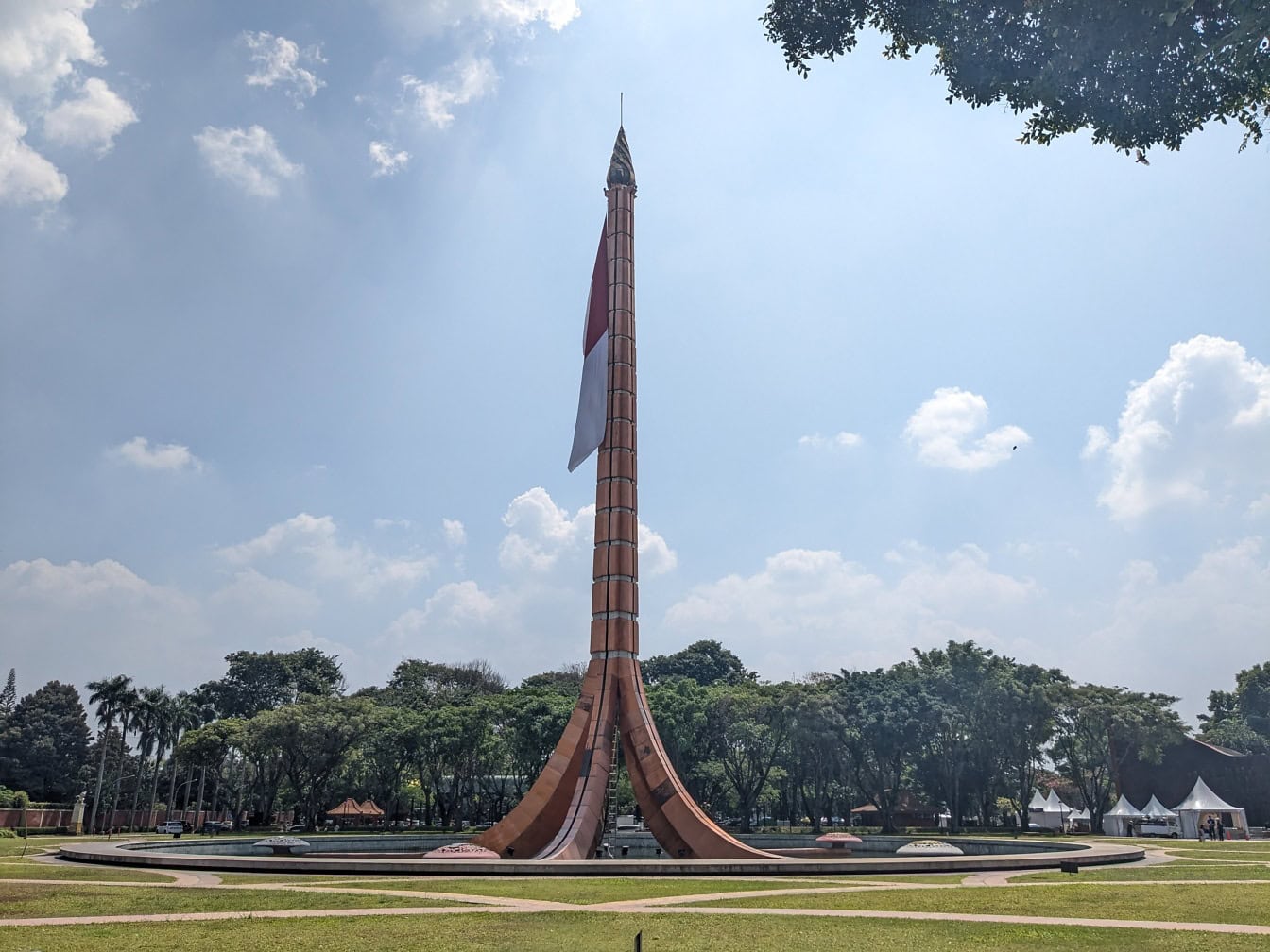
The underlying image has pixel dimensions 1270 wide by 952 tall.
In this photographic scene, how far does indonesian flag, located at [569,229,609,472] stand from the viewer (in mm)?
33656

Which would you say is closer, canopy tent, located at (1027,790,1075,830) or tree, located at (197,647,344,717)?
canopy tent, located at (1027,790,1075,830)

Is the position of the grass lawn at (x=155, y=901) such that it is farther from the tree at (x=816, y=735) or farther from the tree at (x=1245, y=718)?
the tree at (x=1245, y=718)

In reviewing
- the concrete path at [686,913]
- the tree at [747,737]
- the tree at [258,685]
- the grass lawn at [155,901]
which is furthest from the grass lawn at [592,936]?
the tree at [258,685]

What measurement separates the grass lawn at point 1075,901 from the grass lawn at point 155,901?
6191 millimetres

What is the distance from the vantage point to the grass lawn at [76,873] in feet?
69.5

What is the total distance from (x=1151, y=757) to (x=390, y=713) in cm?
4252

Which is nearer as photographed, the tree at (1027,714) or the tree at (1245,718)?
the tree at (1027,714)

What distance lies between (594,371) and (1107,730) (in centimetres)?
3495

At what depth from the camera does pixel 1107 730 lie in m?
50.8

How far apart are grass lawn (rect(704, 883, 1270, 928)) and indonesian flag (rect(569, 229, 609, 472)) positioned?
18.6 meters

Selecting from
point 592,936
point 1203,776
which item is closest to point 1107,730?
point 1203,776

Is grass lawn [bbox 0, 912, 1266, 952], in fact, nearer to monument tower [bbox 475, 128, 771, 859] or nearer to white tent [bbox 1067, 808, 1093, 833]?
monument tower [bbox 475, 128, 771, 859]

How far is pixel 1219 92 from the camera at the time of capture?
39.2ft

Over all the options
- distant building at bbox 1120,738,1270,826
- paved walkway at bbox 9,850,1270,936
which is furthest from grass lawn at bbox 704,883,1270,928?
distant building at bbox 1120,738,1270,826
